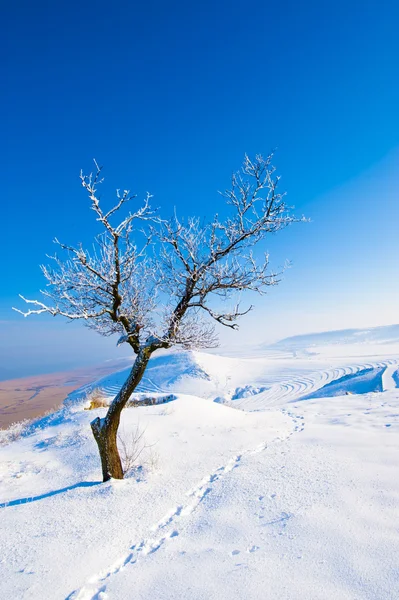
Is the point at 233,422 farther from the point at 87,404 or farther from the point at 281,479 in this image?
the point at 87,404

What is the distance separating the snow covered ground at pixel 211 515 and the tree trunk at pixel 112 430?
0.32 m

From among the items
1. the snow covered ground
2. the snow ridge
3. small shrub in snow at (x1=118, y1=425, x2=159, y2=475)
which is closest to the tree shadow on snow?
the snow covered ground

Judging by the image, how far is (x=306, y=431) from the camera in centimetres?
827

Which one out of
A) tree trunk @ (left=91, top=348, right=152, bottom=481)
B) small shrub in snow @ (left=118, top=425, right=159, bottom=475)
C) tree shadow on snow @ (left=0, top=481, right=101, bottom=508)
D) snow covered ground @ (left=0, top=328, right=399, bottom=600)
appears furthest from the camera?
small shrub in snow @ (left=118, top=425, right=159, bottom=475)

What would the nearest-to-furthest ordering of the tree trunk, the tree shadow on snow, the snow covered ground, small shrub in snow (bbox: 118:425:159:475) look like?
the snow covered ground → the tree shadow on snow → the tree trunk → small shrub in snow (bbox: 118:425:159:475)

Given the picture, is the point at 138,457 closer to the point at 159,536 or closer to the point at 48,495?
the point at 48,495

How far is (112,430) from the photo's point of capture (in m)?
6.04

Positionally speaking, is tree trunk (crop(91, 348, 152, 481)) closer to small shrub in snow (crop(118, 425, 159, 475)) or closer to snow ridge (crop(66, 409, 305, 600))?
small shrub in snow (crop(118, 425, 159, 475))

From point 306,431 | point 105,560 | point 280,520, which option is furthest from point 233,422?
point 105,560

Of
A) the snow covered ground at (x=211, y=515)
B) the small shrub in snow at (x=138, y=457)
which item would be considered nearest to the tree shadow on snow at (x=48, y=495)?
the snow covered ground at (x=211, y=515)

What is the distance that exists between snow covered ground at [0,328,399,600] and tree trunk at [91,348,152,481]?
1.05ft

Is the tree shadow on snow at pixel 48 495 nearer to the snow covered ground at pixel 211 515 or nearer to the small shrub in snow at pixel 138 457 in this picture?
the snow covered ground at pixel 211 515

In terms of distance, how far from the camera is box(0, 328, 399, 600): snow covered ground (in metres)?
2.82

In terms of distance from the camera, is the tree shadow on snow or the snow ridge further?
the tree shadow on snow
